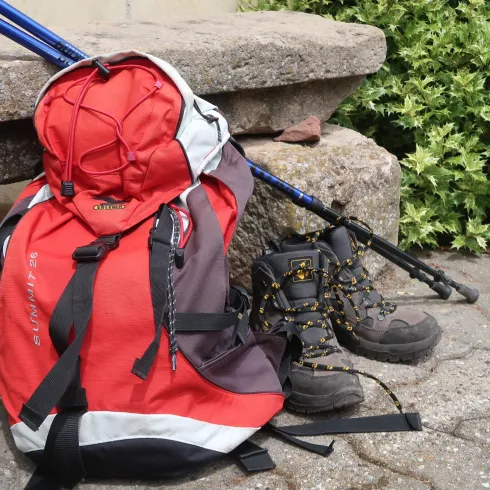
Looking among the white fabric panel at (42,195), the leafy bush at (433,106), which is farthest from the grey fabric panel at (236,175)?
the leafy bush at (433,106)

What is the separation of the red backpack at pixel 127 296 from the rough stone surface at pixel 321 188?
1.99ft

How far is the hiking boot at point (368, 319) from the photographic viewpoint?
9.18ft

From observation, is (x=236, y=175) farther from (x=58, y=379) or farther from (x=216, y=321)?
(x=58, y=379)

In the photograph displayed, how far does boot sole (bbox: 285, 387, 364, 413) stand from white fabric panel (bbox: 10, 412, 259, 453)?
429 millimetres

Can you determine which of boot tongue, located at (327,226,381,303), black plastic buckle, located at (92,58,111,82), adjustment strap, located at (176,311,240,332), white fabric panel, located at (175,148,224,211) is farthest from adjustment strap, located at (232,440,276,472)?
black plastic buckle, located at (92,58,111,82)

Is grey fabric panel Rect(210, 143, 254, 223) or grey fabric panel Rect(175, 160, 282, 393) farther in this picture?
grey fabric panel Rect(210, 143, 254, 223)

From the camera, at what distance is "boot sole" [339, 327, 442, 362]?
9.16 ft

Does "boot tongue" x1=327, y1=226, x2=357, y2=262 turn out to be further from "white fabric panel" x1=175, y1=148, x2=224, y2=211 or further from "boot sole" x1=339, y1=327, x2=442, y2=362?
"white fabric panel" x1=175, y1=148, x2=224, y2=211

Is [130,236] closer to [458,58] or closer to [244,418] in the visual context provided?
[244,418]

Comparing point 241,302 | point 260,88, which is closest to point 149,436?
point 241,302

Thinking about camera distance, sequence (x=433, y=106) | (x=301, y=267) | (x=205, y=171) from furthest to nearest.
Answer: (x=433, y=106), (x=301, y=267), (x=205, y=171)

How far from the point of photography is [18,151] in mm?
2621

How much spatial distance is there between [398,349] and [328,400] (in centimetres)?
49

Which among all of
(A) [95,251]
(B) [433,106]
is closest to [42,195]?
(A) [95,251]
